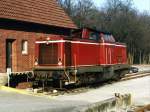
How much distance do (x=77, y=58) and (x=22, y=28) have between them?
15.2 feet

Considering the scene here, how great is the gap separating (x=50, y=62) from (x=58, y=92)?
2.06 m

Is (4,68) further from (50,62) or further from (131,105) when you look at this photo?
(131,105)

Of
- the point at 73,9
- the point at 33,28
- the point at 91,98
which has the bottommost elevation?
the point at 91,98

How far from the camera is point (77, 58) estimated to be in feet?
81.2

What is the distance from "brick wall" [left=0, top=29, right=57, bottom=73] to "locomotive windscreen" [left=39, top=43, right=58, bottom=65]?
8.10 ft

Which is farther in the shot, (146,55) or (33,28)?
(146,55)

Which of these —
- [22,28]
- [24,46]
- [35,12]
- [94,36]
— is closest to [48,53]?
[22,28]

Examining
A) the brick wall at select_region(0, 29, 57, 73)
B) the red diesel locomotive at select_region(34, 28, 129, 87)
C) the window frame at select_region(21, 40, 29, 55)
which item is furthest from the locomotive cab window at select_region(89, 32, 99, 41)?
the window frame at select_region(21, 40, 29, 55)

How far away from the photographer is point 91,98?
68.5 feet

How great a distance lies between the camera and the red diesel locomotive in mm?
23438

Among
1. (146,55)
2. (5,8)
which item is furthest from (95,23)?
(5,8)

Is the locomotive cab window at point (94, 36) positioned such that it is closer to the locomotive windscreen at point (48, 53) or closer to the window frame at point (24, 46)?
the locomotive windscreen at point (48, 53)

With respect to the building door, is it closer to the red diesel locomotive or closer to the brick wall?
the brick wall

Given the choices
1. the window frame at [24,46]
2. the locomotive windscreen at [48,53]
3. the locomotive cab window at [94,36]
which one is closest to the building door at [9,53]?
the window frame at [24,46]
